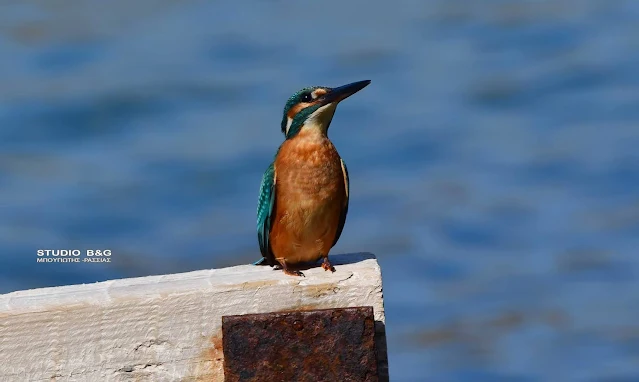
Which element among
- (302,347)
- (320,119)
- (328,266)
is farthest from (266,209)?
(302,347)

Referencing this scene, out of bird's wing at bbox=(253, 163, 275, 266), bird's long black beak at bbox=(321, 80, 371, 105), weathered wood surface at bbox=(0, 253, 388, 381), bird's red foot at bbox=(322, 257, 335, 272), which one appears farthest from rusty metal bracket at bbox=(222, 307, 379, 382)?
bird's long black beak at bbox=(321, 80, 371, 105)

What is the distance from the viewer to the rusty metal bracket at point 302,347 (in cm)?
283

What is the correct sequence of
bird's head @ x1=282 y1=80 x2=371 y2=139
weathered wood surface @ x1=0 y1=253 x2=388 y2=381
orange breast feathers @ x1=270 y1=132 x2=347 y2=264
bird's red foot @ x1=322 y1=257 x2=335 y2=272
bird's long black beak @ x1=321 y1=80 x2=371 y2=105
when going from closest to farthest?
weathered wood surface @ x1=0 y1=253 x2=388 y2=381
bird's red foot @ x1=322 y1=257 x2=335 y2=272
orange breast feathers @ x1=270 y1=132 x2=347 y2=264
bird's long black beak @ x1=321 y1=80 x2=371 y2=105
bird's head @ x1=282 y1=80 x2=371 y2=139

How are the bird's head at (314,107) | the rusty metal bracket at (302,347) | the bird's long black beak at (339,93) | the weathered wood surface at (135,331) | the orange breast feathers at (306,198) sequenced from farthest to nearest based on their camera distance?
the bird's head at (314,107) < the bird's long black beak at (339,93) < the orange breast feathers at (306,198) < the weathered wood surface at (135,331) < the rusty metal bracket at (302,347)

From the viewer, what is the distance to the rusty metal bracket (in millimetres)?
2830

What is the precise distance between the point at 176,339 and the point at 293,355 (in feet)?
1.43

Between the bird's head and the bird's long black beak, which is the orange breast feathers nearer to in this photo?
the bird's head

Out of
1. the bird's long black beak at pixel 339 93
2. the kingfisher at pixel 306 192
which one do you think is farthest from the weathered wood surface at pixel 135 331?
the bird's long black beak at pixel 339 93

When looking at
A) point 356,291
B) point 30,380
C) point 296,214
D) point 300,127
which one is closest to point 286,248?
point 296,214

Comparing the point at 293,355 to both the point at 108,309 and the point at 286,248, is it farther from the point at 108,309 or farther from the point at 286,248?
the point at 286,248

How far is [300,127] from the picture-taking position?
4629 mm

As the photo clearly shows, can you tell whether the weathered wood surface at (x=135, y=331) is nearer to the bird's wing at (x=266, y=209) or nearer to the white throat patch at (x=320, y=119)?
the bird's wing at (x=266, y=209)

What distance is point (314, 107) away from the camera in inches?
183

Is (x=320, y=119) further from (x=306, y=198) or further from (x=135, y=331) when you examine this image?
(x=135, y=331)
